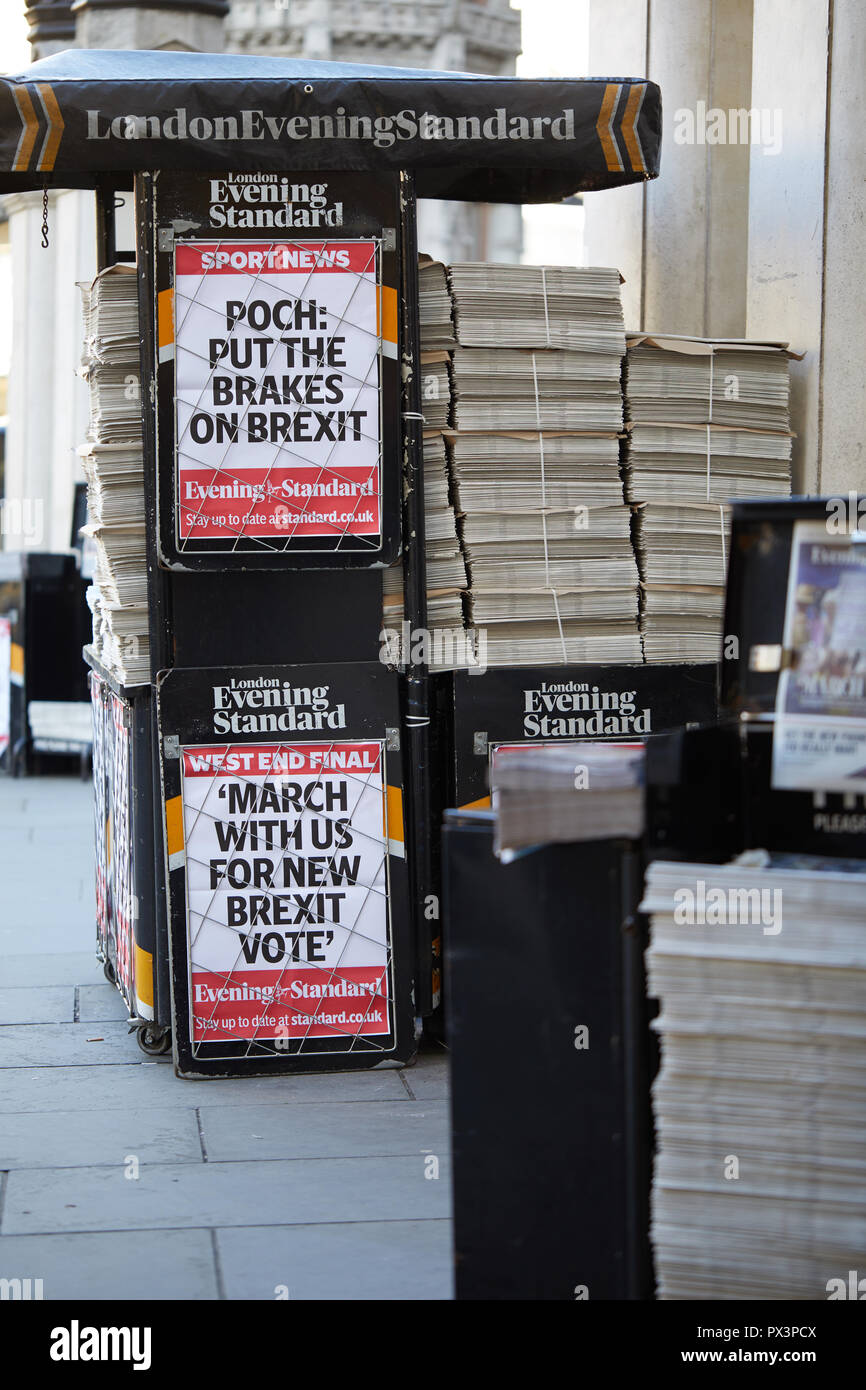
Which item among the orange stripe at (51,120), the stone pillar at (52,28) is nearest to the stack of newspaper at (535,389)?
the orange stripe at (51,120)

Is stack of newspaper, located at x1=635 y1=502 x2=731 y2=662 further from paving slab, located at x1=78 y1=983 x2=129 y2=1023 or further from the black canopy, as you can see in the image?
paving slab, located at x1=78 y1=983 x2=129 y2=1023

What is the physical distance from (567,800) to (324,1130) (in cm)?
247

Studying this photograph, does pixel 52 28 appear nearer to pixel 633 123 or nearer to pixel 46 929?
pixel 46 929

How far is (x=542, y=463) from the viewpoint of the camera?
625 cm

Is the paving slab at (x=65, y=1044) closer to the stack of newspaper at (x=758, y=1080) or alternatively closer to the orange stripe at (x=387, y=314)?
the orange stripe at (x=387, y=314)

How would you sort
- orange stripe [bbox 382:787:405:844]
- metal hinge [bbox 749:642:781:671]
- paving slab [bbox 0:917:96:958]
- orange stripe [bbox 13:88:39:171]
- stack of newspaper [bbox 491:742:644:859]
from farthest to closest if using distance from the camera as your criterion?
paving slab [bbox 0:917:96:958], orange stripe [bbox 382:787:405:844], orange stripe [bbox 13:88:39:171], metal hinge [bbox 749:642:781:671], stack of newspaper [bbox 491:742:644:859]

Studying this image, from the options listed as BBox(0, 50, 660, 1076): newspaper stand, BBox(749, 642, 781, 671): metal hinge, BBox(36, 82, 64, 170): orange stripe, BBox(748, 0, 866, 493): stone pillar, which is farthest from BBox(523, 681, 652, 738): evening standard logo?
BBox(749, 642, 781, 671): metal hinge

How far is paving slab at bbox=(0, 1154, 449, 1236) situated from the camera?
463cm

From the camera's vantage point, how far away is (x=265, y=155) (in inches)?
220

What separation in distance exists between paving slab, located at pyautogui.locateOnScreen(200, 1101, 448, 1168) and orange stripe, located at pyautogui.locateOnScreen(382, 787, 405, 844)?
0.92 meters

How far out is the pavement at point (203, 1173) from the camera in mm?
4234

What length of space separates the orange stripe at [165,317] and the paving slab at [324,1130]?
257cm
